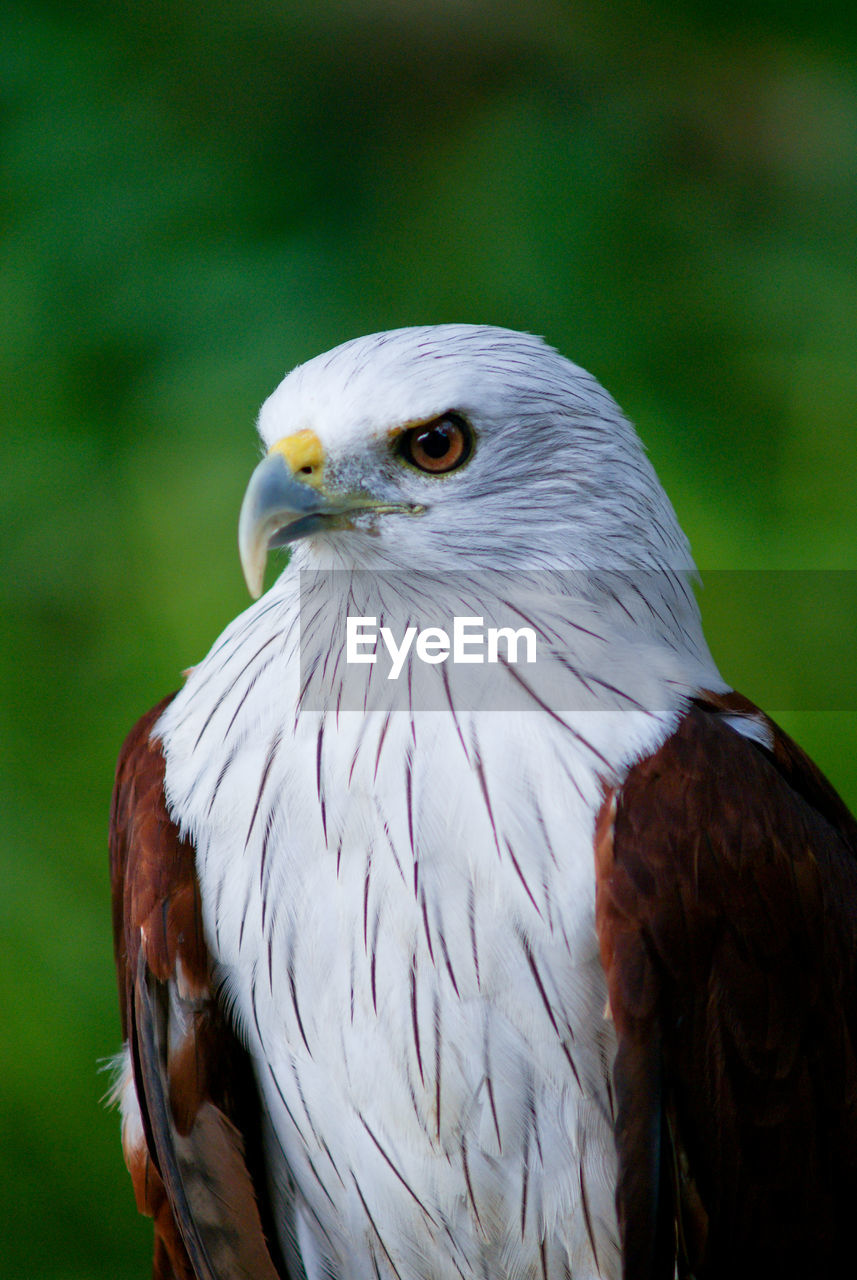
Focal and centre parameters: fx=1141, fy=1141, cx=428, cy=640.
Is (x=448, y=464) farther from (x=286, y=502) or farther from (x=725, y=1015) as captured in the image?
(x=725, y=1015)


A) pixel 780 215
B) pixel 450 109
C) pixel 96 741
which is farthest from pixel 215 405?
pixel 780 215

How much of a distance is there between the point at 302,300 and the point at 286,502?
107cm

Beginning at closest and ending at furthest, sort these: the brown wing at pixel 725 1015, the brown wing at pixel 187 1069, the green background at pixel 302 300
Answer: the brown wing at pixel 725 1015, the brown wing at pixel 187 1069, the green background at pixel 302 300

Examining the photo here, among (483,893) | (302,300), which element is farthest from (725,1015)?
(302,300)

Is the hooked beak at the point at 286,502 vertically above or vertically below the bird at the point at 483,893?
above

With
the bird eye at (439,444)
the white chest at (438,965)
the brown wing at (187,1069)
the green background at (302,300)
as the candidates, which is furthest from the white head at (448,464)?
the green background at (302,300)

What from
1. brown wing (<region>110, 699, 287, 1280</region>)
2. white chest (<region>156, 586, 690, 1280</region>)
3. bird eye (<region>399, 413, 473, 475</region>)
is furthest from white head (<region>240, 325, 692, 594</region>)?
brown wing (<region>110, 699, 287, 1280</region>)

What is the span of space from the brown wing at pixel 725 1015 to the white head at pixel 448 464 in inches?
8.9

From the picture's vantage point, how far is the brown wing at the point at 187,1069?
1.10m

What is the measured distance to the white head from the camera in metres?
1.04

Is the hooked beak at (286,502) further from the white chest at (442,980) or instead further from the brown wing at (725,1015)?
the brown wing at (725,1015)

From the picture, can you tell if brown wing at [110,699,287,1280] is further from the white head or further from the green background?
the green background

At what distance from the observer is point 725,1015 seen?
1.01 metres

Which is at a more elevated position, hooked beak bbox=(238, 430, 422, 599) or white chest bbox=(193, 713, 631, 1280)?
hooked beak bbox=(238, 430, 422, 599)
